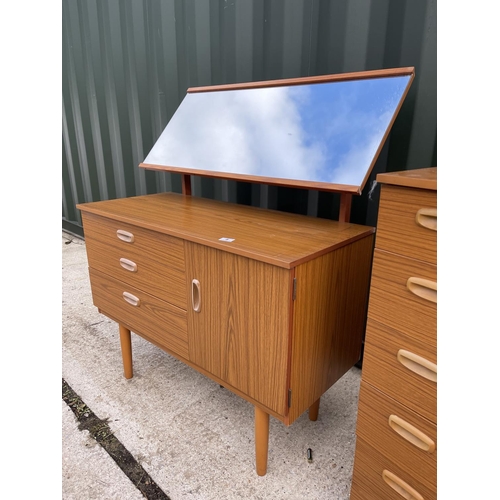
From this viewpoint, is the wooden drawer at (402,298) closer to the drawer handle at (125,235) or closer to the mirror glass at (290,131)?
the mirror glass at (290,131)

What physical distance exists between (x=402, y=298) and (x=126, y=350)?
139 cm

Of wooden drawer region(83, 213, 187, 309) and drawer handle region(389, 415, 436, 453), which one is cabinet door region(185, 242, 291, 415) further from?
drawer handle region(389, 415, 436, 453)

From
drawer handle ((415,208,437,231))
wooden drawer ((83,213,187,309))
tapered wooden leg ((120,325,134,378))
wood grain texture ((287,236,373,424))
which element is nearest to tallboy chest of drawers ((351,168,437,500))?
drawer handle ((415,208,437,231))

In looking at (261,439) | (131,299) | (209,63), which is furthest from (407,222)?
(209,63)

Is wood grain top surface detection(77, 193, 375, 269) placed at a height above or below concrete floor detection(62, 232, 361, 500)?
above

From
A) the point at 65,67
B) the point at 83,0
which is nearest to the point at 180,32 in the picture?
the point at 83,0

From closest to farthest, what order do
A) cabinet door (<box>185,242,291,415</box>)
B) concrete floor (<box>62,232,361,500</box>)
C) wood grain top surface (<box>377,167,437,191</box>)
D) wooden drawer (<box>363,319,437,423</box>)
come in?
wood grain top surface (<box>377,167,437,191</box>)
wooden drawer (<box>363,319,437,423</box>)
cabinet door (<box>185,242,291,415</box>)
concrete floor (<box>62,232,361,500</box>)

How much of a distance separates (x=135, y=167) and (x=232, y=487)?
2453mm

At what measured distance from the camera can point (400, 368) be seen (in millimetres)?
896

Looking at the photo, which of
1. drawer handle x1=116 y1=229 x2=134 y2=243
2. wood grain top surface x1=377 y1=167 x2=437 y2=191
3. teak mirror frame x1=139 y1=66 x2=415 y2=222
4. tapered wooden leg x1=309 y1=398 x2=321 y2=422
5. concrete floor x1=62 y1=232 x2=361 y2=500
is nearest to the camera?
wood grain top surface x1=377 y1=167 x2=437 y2=191

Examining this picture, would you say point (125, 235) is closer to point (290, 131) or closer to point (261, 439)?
point (290, 131)

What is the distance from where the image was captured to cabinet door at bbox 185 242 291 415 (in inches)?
40.0

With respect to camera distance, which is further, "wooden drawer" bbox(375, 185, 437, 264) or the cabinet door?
the cabinet door

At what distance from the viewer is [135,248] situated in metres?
1.41
